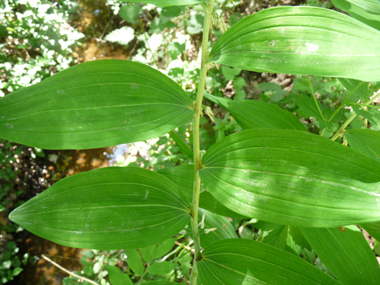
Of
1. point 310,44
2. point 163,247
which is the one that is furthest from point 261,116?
point 163,247

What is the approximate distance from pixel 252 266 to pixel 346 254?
0.33m

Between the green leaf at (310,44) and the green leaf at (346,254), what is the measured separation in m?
0.53

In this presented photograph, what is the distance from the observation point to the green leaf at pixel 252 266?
62cm

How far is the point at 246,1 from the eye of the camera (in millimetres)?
2525

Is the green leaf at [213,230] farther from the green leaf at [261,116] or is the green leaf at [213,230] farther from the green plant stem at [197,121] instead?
the green leaf at [261,116]

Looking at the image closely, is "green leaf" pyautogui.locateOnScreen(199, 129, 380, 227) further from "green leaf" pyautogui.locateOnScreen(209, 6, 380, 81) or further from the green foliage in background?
"green leaf" pyautogui.locateOnScreen(209, 6, 380, 81)

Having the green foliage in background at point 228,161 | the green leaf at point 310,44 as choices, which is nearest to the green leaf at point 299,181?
the green foliage in background at point 228,161

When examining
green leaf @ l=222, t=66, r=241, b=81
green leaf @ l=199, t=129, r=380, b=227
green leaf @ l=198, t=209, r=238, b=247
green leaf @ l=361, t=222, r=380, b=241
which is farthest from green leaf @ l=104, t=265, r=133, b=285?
green leaf @ l=222, t=66, r=241, b=81

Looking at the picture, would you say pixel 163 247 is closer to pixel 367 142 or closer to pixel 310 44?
pixel 367 142

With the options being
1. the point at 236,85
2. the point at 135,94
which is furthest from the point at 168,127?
the point at 236,85

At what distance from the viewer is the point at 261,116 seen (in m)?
0.91

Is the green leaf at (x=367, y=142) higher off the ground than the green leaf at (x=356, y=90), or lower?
lower

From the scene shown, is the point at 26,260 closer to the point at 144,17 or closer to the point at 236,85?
the point at 236,85

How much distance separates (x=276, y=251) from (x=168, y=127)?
0.41m
